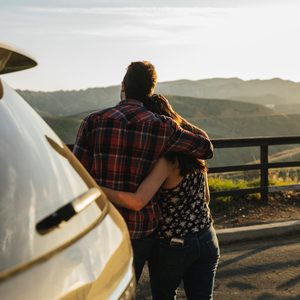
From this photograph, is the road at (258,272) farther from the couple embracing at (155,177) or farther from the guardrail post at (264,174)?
the couple embracing at (155,177)

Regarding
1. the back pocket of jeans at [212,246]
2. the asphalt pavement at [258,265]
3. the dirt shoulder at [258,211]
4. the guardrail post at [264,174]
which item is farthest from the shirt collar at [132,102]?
the guardrail post at [264,174]

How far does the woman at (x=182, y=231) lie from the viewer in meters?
3.25

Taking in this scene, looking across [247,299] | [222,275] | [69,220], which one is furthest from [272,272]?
[69,220]

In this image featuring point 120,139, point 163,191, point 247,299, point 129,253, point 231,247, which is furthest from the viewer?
point 231,247

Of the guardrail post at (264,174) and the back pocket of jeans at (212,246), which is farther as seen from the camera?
the guardrail post at (264,174)

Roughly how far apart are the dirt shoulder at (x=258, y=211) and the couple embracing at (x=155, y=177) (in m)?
5.57

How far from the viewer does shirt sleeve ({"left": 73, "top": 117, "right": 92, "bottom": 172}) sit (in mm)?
3158

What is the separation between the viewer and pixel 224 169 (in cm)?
1004

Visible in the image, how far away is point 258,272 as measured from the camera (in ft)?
22.5

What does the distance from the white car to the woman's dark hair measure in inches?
41.8

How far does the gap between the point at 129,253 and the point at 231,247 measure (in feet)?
19.9

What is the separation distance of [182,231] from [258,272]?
3.79 m

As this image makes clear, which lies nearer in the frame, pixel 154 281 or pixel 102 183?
pixel 102 183

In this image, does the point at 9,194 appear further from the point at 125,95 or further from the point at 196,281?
the point at 196,281
